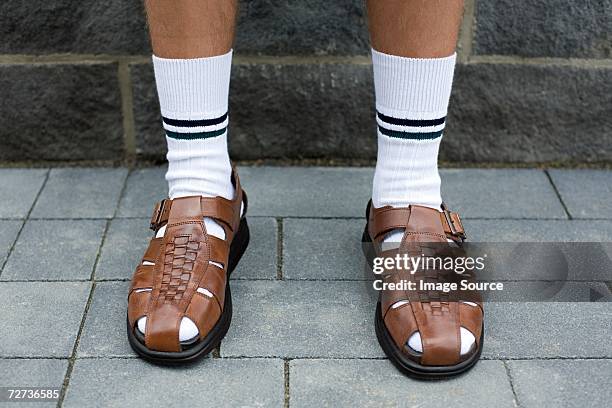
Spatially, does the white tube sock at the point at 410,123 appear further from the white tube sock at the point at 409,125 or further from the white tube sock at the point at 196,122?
the white tube sock at the point at 196,122

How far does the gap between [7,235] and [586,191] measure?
4.22ft

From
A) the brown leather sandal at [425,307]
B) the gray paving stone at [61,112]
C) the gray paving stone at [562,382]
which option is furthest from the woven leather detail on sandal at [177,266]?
the gray paving stone at [61,112]

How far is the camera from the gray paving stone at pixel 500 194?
1.69 m

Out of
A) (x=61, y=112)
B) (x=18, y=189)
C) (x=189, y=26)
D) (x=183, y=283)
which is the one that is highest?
(x=189, y=26)

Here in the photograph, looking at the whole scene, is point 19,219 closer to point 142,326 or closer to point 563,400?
point 142,326

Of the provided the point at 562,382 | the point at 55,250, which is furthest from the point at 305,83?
the point at 562,382

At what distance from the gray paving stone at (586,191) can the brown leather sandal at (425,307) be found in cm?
49

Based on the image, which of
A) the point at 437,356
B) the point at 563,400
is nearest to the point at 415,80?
the point at 437,356

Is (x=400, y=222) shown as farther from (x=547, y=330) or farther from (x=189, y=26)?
(x=189, y=26)

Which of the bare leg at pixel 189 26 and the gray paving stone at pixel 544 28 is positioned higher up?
the bare leg at pixel 189 26

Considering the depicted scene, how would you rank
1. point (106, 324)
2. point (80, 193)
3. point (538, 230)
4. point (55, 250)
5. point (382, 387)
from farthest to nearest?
point (80, 193) → point (538, 230) → point (55, 250) → point (106, 324) → point (382, 387)

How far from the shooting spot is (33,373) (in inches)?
46.7

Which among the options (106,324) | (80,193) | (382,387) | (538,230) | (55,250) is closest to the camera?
(382,387)

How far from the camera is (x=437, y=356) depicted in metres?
1.17
